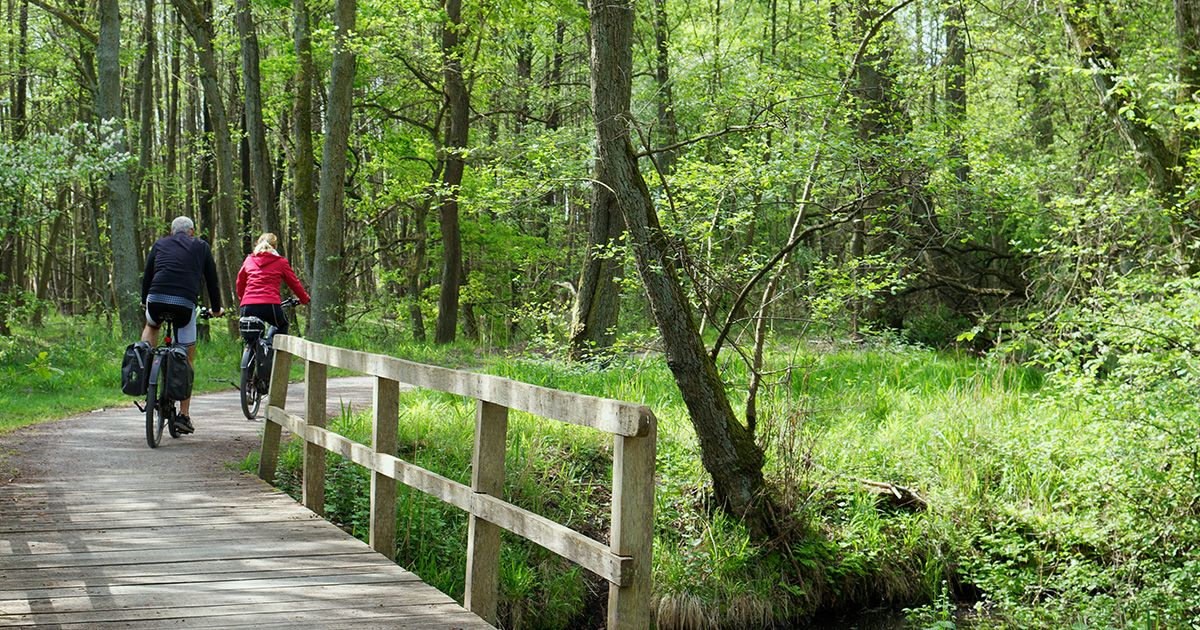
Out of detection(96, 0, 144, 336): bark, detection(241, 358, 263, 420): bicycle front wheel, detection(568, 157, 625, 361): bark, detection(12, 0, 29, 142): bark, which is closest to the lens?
detection(241, 358, 263, 420): bicycle front wheel

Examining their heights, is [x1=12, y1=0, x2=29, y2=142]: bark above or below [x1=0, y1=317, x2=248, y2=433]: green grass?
above

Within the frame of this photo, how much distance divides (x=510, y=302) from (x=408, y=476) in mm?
21572

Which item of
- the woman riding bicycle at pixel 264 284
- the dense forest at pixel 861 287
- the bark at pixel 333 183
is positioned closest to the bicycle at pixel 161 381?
the woman riding bicycle at pixel 264 284

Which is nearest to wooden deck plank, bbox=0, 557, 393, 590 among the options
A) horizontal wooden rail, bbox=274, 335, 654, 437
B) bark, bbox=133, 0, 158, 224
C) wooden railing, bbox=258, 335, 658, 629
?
wooden railing, bbox=258, 335, 658, 629

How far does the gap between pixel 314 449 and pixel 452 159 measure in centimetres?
1382

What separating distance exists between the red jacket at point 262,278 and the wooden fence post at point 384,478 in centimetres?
500

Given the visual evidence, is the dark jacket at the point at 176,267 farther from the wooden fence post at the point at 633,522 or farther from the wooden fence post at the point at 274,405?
the wooden fence post at the point at 633,522

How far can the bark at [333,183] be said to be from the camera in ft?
58.8

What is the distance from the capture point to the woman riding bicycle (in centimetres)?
1099

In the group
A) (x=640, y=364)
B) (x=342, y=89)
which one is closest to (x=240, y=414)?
(x=640, y=364)

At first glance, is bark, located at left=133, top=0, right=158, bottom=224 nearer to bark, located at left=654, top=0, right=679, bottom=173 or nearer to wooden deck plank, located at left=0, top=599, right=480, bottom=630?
bark, located at left=654, top=0, right=679, bottom=173

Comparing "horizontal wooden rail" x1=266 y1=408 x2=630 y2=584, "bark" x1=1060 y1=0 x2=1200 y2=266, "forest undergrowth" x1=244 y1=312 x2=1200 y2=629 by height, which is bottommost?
"forest undergrowth" x1=244 y1=312 x2=1200 y2=629

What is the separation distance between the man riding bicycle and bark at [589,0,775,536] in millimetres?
3759

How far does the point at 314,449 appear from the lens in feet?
24.1
